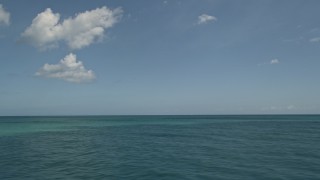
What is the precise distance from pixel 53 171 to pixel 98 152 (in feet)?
38.5

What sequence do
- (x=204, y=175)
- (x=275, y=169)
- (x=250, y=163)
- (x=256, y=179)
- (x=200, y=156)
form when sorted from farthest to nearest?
(x=200, y=156)
(x=250, y=163)
(x=275, y=169)
(x=204, y=175)
(x=256, y=179)

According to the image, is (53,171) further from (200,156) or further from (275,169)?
(275,169)

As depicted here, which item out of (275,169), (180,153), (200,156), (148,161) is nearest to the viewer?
(275,169)

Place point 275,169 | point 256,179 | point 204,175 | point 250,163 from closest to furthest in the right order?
point 256,179
point 204,175
point 275,169
point 250,163

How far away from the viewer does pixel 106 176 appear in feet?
80.1

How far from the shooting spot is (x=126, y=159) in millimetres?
32031

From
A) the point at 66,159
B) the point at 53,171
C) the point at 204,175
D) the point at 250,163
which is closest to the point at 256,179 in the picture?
the point at 204,175

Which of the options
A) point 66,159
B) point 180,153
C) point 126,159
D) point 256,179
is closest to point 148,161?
point 126,159

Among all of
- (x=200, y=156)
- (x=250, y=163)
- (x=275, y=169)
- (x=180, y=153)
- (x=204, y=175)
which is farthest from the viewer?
(x=180, y=153)

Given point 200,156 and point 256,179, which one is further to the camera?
point 200,156

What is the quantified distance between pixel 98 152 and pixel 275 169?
872 inches

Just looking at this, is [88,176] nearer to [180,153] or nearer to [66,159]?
[66,159]

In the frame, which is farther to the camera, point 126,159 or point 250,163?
point 126,159

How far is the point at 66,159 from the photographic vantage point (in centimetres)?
3241
